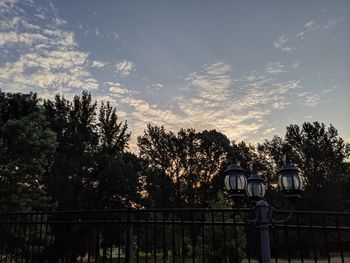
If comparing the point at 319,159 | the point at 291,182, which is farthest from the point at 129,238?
the point at 319,159

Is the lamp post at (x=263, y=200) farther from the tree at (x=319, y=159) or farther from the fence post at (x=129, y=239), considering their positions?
the tree at (x=319, y=159)

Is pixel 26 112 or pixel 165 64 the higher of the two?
pixel 26 112

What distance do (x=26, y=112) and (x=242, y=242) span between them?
17.0 meters

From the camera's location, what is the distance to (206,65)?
13047mm

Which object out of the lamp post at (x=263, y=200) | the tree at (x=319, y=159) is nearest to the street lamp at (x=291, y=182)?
the lamp post at (x=263, y=200)

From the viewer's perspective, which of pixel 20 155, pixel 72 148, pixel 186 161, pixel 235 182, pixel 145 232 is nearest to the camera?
pixel 235 182

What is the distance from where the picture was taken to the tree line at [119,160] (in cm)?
2106

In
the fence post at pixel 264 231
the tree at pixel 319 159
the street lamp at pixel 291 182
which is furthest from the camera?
the tree at pixel 319 159

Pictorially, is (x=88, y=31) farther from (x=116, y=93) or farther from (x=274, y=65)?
(x=274, y=65)

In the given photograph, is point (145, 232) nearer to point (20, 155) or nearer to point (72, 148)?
point (20, 155)

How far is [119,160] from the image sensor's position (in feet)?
106

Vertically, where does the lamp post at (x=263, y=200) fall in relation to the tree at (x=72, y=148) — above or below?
below

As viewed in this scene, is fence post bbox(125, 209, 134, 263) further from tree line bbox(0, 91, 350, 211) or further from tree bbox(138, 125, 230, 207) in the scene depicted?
tree bbox(138, 125, 230, 207)

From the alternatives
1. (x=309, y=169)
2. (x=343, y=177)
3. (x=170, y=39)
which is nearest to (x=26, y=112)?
(x=170, y=39)
